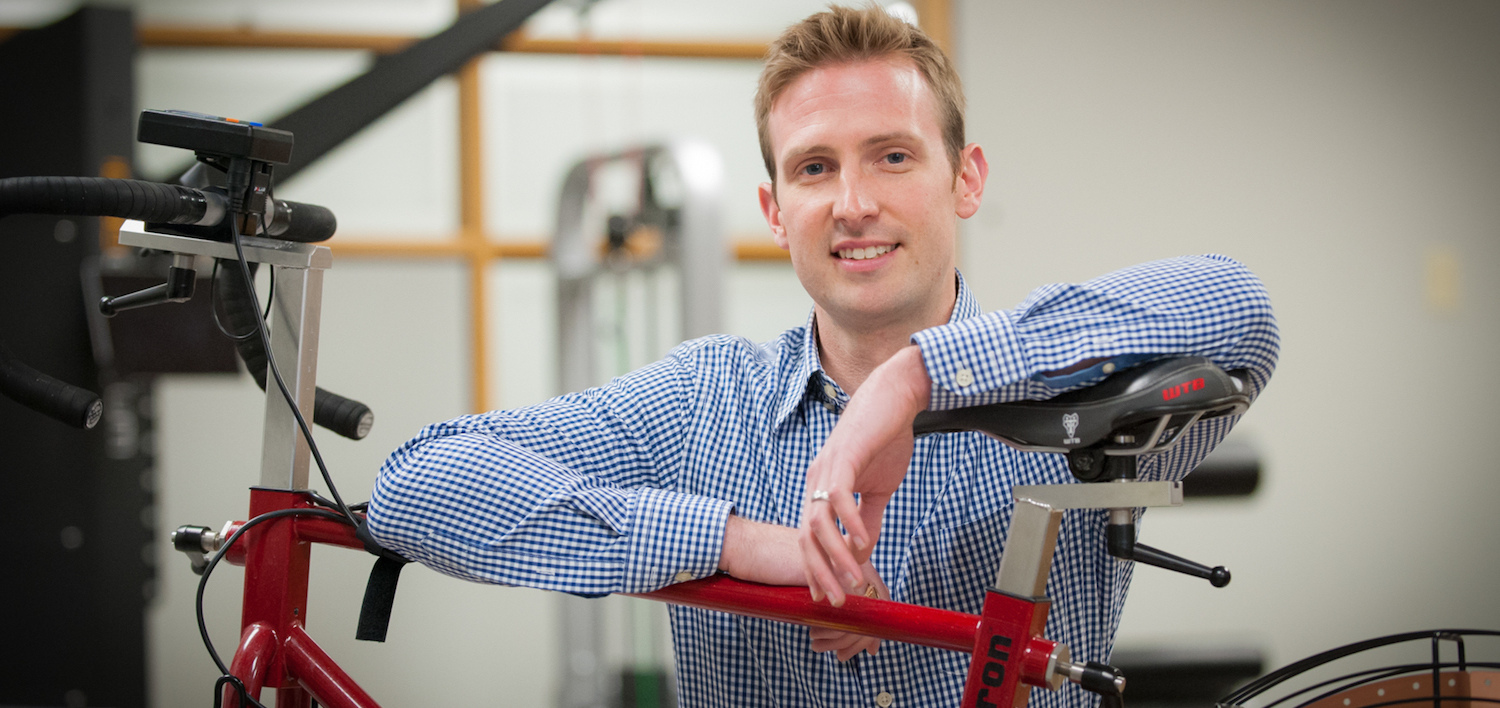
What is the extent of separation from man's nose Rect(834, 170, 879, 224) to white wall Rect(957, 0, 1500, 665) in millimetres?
1291

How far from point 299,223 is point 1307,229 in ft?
6.77

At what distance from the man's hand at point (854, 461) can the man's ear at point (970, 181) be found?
1.30 ft

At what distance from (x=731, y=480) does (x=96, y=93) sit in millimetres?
1488

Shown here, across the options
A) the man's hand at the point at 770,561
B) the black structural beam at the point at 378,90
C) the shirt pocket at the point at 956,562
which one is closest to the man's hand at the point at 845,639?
the man's hand at the point at 770,561

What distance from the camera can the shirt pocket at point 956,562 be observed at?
2.87 ft

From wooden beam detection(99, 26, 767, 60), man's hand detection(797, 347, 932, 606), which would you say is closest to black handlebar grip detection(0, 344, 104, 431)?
man's hand detection(797, 347, 932, 606)

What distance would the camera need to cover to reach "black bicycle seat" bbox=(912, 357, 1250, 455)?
0.56 metres

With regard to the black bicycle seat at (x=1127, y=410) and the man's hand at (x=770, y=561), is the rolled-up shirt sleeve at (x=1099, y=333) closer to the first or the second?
the black bicycle seat at (x=1127, y=410)

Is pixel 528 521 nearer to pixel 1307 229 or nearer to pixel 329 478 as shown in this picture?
pixel 329 478

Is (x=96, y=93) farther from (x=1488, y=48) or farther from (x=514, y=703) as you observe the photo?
(x=1488, y=48)

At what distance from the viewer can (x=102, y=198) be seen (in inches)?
26.9

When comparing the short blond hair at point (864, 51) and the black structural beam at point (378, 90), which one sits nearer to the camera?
the short blond hair at point (864, 51)

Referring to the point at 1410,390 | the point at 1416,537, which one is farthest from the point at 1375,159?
the point at 1416,537

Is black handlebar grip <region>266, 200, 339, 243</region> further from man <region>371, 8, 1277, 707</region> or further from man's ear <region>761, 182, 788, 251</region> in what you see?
man's ear <region>761, 182, 788, 251</region>
